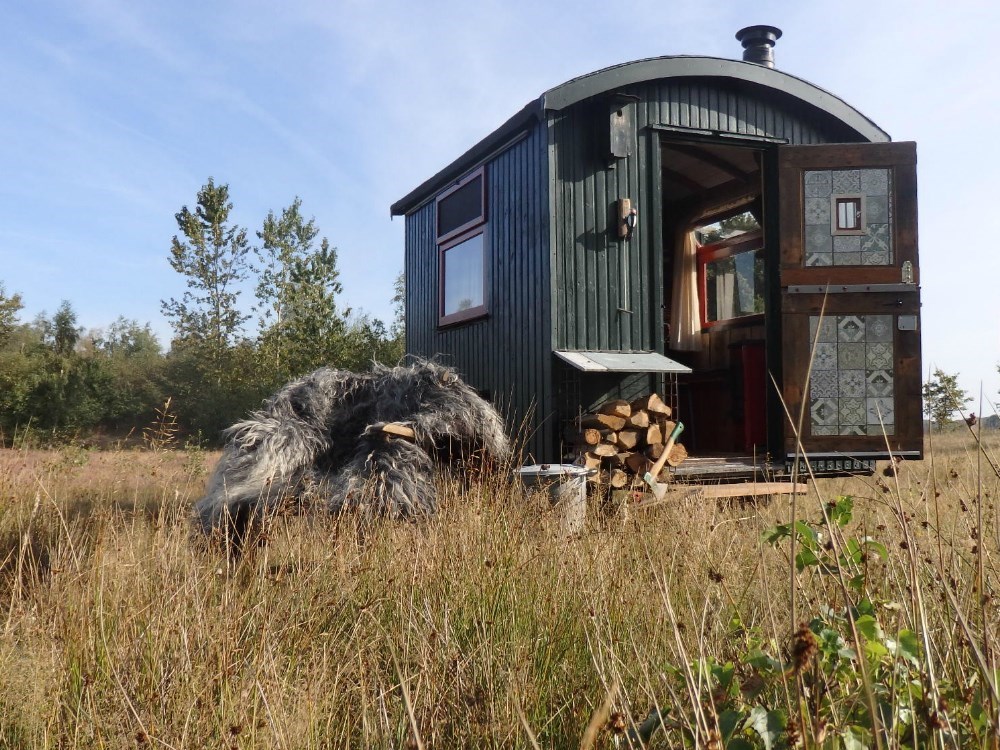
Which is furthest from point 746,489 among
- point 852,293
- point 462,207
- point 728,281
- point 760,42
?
point 760,42

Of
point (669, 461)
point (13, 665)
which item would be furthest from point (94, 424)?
point (13, 665)

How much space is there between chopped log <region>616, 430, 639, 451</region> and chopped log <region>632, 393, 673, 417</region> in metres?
0.23

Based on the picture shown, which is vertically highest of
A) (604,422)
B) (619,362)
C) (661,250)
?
(661,250)

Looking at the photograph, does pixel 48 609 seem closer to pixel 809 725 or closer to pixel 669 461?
pixel 809 725

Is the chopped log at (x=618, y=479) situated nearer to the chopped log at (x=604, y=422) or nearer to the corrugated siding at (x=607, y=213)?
the chopped log at (x=604, y=422)

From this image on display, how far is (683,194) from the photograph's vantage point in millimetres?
9508

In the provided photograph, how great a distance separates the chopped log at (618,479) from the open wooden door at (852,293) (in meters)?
1.52

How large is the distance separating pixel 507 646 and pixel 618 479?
367 centimetres

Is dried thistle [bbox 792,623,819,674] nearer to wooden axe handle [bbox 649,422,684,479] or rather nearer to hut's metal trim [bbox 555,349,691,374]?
wooden axe handle [bbox 649,422,684,479]

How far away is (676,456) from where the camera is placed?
6.38 metres

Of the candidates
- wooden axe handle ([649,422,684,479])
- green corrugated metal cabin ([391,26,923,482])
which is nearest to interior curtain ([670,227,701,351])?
green corrugated metal cabin ([391,26,923,482])

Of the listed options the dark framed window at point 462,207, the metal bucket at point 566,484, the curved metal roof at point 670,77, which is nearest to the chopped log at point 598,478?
the metal bucket at point 566,484

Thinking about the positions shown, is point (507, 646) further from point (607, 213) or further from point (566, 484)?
point (607, 213)

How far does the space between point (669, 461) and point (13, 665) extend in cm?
464
